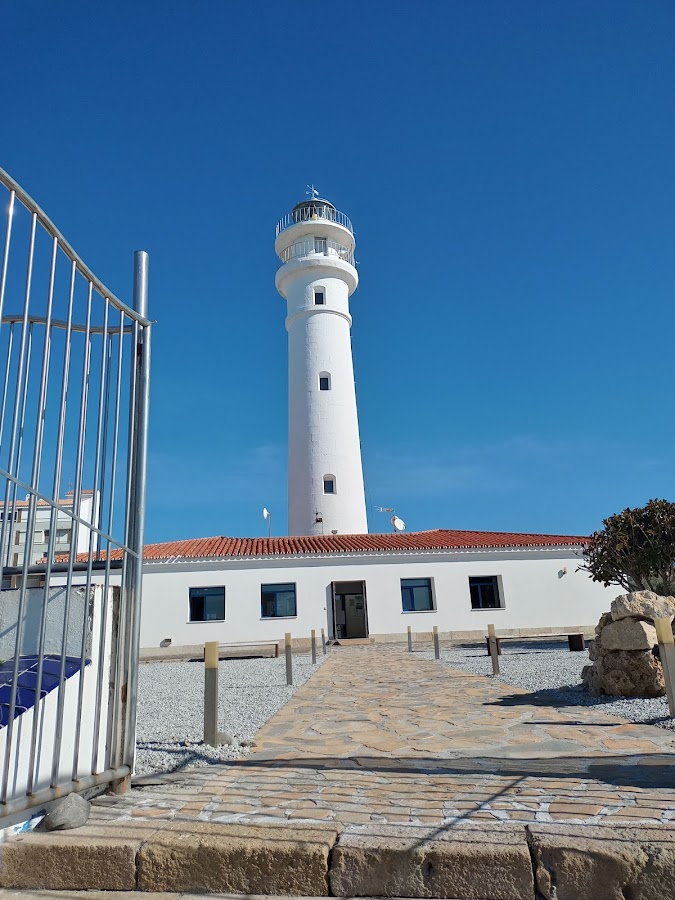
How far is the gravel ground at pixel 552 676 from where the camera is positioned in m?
6.84

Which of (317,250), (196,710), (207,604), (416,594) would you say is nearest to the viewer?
(196,710)

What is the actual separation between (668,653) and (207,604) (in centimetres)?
1862

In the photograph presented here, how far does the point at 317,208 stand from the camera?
110 feet

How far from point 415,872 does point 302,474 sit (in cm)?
2542

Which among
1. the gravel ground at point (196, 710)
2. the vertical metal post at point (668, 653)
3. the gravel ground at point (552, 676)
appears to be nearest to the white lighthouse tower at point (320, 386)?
the gravel ground at point (552, 676)

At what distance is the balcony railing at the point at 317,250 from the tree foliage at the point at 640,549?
19.6 metres

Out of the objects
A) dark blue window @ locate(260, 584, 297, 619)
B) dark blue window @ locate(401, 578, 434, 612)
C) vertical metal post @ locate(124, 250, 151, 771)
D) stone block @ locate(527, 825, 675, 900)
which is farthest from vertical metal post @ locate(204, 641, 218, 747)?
dark blue window @ locate(401, 578, 434, 612)

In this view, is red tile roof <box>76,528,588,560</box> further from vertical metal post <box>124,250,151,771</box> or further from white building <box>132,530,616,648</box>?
vertical metal post <box>124,250,151,771</box>

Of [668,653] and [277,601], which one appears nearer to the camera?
[668,653]

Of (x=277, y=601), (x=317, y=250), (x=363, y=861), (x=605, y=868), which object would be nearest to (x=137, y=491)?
(x=363, y=861)

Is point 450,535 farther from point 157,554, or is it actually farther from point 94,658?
point 94,658

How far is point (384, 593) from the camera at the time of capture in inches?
934

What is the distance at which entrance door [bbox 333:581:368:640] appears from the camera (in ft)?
78.1

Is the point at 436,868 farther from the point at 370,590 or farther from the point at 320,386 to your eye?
the point at 320,386
